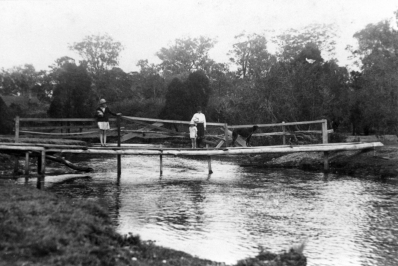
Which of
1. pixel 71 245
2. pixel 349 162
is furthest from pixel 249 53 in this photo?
pixel 71 245

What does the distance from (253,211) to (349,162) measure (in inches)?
418

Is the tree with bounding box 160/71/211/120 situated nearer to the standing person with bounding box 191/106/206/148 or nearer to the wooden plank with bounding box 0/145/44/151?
the standing person with bounding box 191/106/206/148

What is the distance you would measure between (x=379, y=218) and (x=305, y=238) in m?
2.81

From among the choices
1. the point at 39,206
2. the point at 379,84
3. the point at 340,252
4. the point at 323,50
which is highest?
the point at 323,50

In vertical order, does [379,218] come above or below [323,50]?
below

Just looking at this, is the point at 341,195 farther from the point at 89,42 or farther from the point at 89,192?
the point at 89,42

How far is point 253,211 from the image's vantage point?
Result: 37.6 feet

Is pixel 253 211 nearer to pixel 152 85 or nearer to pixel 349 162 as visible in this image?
pixel 349 162

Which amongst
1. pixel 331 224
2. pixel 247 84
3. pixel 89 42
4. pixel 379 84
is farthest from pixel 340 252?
pixel 89 42

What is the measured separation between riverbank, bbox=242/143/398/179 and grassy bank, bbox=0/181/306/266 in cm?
1305

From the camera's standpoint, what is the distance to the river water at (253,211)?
8.20 metres

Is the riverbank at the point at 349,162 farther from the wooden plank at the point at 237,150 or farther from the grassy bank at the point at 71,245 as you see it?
the grassy bank at the point at 71,245

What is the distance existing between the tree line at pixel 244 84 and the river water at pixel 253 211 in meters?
10.8

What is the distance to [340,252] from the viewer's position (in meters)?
7.97
